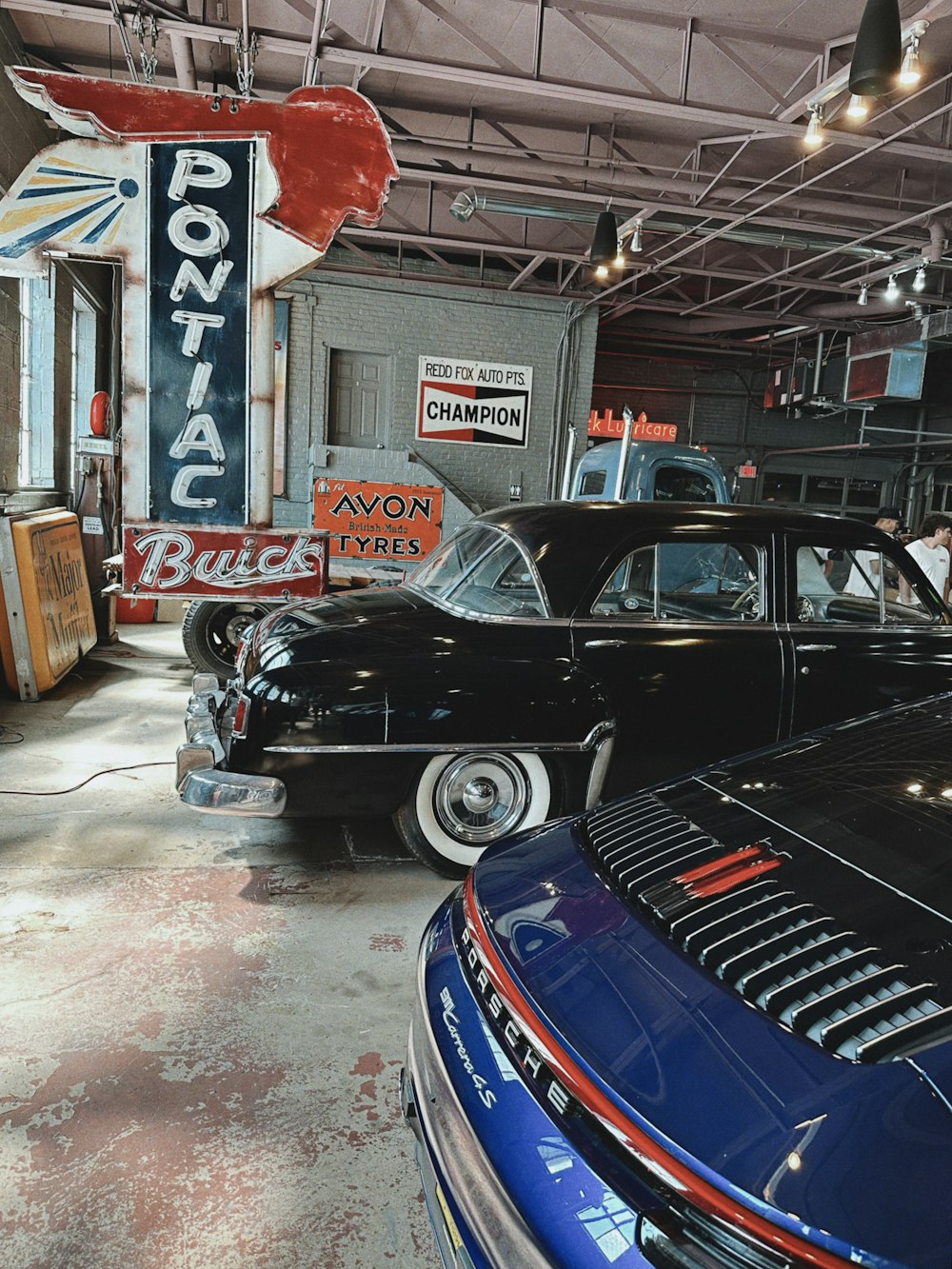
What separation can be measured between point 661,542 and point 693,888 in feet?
7.92

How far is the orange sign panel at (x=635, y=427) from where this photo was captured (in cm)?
1641

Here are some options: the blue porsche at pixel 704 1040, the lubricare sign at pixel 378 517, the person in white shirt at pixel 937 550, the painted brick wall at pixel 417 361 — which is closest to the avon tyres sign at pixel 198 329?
the blue porsche at pixel 704 1040

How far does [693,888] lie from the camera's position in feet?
5.45

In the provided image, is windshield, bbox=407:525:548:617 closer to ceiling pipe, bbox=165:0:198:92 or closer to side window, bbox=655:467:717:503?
ceiling pipe, bbox=165:0:198:92

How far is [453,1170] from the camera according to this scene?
1407 mm

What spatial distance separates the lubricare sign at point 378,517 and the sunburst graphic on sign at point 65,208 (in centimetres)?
693

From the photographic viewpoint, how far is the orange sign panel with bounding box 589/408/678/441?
53.8 ft

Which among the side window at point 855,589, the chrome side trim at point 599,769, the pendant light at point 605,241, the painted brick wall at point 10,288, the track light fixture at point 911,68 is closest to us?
the chrome side trim at point 599,769

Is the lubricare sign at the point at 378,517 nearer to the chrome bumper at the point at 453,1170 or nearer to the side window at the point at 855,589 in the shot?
the side window at the point at 855,589

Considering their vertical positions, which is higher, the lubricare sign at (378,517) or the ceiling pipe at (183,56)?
the ceiling pipe at (183,56)

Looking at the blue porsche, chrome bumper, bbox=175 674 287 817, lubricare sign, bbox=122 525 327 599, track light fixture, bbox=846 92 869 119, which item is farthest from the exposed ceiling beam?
the blue porsche

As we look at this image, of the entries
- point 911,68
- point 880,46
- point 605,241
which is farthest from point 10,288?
point 911,68

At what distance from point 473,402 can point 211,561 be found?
842cm

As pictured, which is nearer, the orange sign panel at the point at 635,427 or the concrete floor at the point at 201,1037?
the concrete floor at the point at 201,1037
